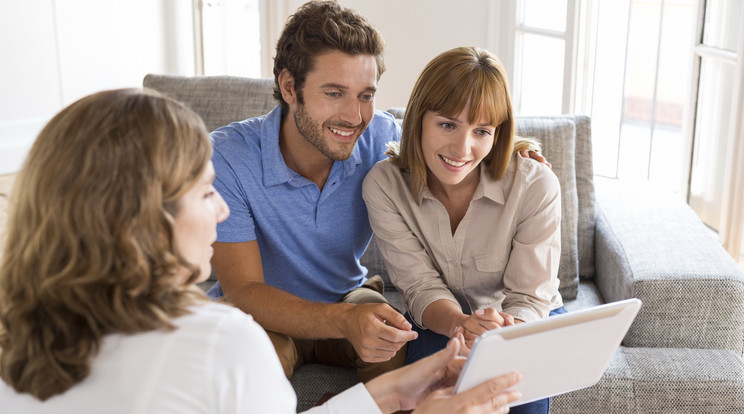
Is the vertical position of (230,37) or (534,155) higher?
(230,37)

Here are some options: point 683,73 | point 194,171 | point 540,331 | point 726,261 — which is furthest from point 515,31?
point 194,171

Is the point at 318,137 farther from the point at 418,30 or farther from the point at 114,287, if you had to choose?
the point at 418,30

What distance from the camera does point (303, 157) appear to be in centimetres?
198

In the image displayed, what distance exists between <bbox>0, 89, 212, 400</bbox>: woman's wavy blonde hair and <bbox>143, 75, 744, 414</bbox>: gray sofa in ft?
3.33

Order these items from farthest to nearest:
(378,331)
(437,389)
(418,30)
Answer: (418,30), (378,331), (437,389)

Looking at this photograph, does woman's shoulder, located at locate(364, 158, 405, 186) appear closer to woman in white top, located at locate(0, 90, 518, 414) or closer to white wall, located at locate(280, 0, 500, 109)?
woman in white top, located at locate(0, 90, 518, 414)

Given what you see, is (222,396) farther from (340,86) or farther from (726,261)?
(726,261)

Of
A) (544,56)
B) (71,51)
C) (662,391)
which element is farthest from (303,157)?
(71,51)

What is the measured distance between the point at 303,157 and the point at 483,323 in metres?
0.66

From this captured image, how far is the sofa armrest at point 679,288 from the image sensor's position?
1.96 meters

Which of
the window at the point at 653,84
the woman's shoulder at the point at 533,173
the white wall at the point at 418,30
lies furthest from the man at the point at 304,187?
the white wall at the point at 418,30

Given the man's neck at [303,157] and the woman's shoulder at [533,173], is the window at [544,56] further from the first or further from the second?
the man's neck at [303,157]

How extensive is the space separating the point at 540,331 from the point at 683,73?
2.46 m

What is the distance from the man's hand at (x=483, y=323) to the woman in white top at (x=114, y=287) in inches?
27.4
